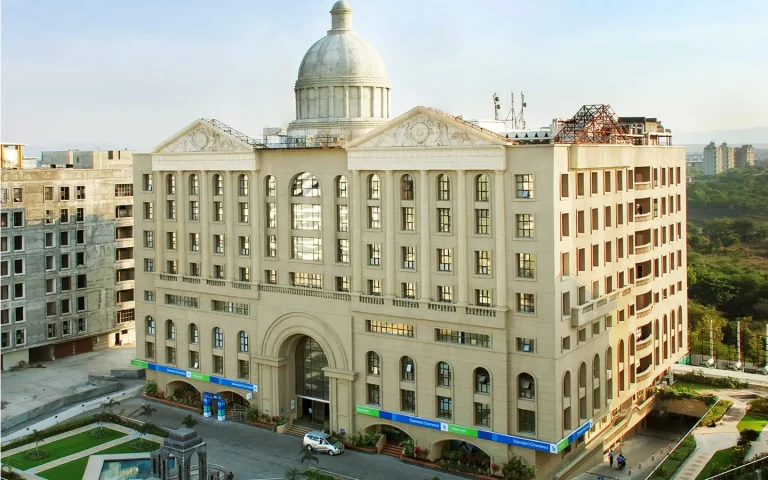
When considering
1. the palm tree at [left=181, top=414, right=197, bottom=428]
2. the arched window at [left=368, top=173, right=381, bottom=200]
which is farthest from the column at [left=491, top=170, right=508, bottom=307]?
the palm tree at [left=181, top=414, right=197, bottom=428]

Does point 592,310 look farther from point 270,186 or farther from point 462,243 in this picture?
point 270,186

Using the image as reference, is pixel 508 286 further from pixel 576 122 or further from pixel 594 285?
pixel 576 122

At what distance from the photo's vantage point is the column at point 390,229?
198 ft

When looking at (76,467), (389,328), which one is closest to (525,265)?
(389,328)

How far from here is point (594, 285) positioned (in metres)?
60.1

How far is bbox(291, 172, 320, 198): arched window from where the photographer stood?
65.2 m

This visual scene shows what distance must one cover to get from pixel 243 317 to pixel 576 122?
2926cm

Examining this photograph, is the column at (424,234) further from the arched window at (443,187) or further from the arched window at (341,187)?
the arched window at (341,187)

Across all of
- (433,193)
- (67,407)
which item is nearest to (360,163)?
Answer: (433,193)

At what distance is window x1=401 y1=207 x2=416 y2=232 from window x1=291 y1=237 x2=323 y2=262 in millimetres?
7504

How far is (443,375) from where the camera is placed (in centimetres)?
5906

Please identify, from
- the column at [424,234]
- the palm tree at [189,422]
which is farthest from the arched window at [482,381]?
the palm tree at [189,422]

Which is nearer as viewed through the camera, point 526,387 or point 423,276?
point 526,387

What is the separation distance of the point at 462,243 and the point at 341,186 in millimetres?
11249
